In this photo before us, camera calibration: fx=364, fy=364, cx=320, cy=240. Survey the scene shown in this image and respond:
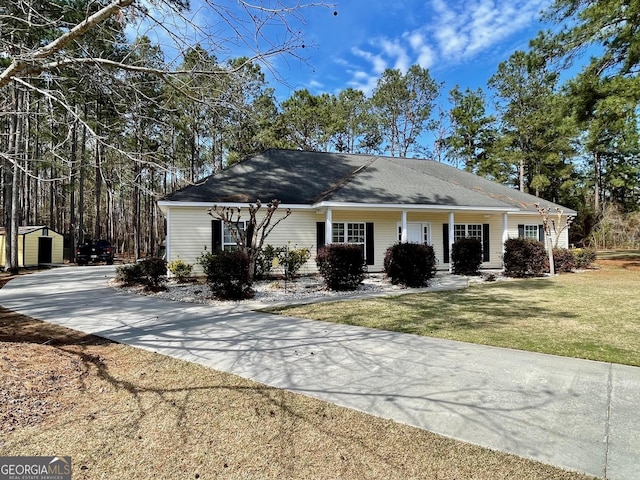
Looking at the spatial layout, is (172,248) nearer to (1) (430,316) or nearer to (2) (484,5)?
(1) (430,316)

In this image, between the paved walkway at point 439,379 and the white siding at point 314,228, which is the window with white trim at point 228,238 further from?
the paved walkway at point 439,379

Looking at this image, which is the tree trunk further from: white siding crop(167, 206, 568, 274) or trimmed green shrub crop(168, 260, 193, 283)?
trimmed green shrub crop(168, 260, 193, 283)

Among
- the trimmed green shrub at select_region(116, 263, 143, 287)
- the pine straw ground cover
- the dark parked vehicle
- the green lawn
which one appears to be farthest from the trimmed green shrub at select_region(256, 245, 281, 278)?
the dark parked vehicle

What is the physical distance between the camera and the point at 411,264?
11.2m

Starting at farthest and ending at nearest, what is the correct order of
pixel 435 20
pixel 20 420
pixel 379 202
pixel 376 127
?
pixel 376 127 → pixel 379 202 → pixel 435 20 → pixel 20 420

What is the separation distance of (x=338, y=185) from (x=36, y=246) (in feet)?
61.0

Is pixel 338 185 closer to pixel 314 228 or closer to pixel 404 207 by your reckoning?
pixel 314 228

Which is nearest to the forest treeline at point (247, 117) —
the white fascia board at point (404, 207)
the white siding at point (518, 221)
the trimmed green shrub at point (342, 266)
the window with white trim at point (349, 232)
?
the white siding at point (518, 221)

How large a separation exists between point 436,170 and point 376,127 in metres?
13.5

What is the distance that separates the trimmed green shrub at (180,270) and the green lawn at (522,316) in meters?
6.00

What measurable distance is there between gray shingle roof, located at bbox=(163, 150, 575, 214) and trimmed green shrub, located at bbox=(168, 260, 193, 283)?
88.0 inches

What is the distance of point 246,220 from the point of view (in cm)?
1365

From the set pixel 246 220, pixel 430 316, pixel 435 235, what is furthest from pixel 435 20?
pixel 430 316

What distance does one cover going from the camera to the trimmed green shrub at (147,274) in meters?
11.0
